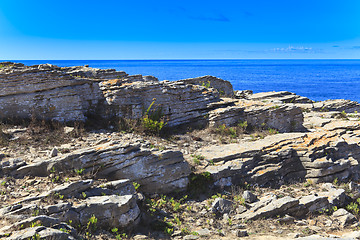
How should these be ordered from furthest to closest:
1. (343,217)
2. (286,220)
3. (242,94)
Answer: (242,94) → (343,217) → (286,220)

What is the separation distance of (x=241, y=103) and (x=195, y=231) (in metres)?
12.6

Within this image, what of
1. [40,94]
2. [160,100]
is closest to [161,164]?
[160,100]

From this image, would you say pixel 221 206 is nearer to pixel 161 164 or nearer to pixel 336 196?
pixel 161 164

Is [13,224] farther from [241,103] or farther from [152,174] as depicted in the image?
[241,103]

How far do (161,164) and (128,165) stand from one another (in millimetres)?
1442

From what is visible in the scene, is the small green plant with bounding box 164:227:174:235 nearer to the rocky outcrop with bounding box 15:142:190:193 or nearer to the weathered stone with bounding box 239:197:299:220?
the rocky outcrop with bounding box 15:142:190:193

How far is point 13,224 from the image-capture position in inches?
272

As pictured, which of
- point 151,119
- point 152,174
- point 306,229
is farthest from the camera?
point 151,119

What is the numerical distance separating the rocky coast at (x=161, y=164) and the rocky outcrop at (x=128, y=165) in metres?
0.04

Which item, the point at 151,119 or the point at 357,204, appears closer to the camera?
the point at 357,204

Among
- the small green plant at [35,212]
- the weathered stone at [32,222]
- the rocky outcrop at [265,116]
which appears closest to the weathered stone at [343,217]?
the rocky outcrop at [265,116]

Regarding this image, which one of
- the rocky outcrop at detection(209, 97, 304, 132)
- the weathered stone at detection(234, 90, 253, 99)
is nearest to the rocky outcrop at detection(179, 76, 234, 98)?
the weathered stone at detection(234, 90, 253, 99)

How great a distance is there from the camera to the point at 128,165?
1101 centimetres

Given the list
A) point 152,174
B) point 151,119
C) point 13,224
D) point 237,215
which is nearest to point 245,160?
point 237,215
